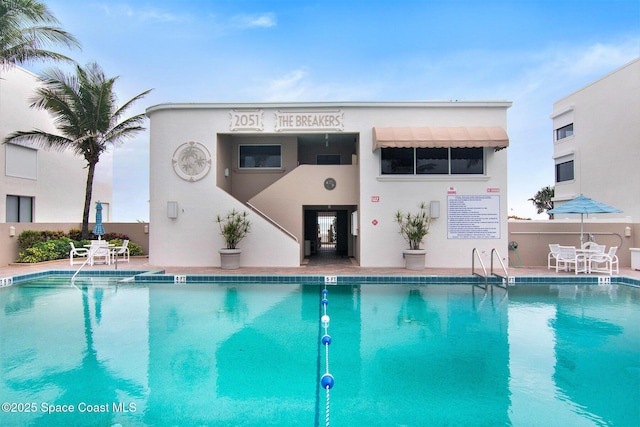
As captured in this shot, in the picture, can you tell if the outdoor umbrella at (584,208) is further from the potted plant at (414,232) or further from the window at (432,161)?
the potted plant at (414,232)

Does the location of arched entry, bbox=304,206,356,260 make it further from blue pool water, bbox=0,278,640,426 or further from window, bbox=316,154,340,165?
blue pool water, bbox=0,278,640,426

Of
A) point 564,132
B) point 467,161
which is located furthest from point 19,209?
point 564,132

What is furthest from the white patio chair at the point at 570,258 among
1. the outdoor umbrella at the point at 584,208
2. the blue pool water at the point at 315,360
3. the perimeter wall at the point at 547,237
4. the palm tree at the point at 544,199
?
the palm tree at the point at 544,199

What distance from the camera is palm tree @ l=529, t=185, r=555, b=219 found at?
1474 inches

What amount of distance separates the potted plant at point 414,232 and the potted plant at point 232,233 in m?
5.30

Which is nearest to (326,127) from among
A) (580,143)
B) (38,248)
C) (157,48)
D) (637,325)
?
(157,48)

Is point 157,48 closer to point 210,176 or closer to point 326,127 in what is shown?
point 210,176

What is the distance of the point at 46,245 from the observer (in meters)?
14.5

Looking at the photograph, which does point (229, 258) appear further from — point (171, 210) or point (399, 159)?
point (399, 159)

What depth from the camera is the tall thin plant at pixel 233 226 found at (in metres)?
12.5

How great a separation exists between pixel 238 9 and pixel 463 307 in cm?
1282

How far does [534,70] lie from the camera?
54.5 feet

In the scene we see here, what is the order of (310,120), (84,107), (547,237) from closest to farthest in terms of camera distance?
(310,120), (547,237), (84,107)

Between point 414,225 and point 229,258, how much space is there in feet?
20.6
